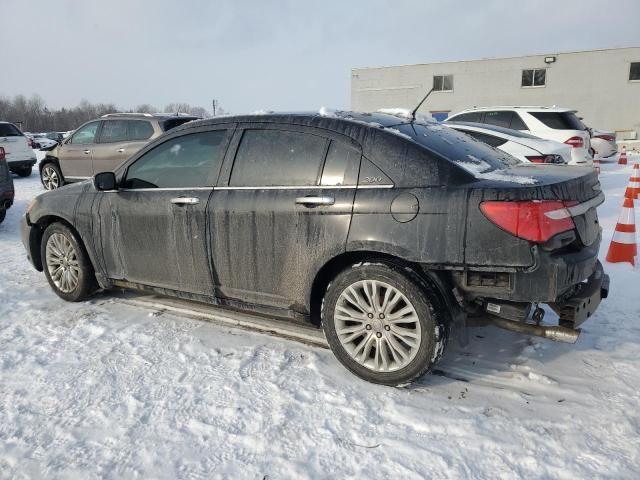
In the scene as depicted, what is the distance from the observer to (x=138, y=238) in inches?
147

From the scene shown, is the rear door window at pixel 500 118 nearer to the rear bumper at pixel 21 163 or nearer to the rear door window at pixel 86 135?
the rear door window at pixel 86 135

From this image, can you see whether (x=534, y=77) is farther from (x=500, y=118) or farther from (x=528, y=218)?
(x=528, y=218)

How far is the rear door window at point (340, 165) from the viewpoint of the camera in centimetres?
290

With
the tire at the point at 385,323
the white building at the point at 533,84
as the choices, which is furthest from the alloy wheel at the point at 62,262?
the white building at the point at 533,84

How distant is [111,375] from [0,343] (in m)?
1.10

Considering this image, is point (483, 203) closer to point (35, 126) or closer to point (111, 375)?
point (111, 375)

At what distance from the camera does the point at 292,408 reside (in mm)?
2670

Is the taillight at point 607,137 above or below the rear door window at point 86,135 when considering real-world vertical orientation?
below

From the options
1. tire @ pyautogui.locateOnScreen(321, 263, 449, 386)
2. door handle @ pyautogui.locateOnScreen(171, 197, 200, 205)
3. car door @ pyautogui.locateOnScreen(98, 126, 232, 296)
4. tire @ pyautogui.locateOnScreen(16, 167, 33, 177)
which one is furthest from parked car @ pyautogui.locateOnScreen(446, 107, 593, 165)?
tire @ pyautogui.locateOnScreen(16, 167, 33, 177)

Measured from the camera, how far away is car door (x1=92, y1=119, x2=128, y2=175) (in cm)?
951

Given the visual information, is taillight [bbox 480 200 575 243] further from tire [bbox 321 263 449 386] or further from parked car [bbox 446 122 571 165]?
parked car [bbox 446 122 571 165]

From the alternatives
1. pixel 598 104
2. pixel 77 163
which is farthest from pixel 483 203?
pixel 598 104

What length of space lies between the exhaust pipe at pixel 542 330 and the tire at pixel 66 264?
332 centimetres

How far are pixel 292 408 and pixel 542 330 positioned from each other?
4.85 feet
